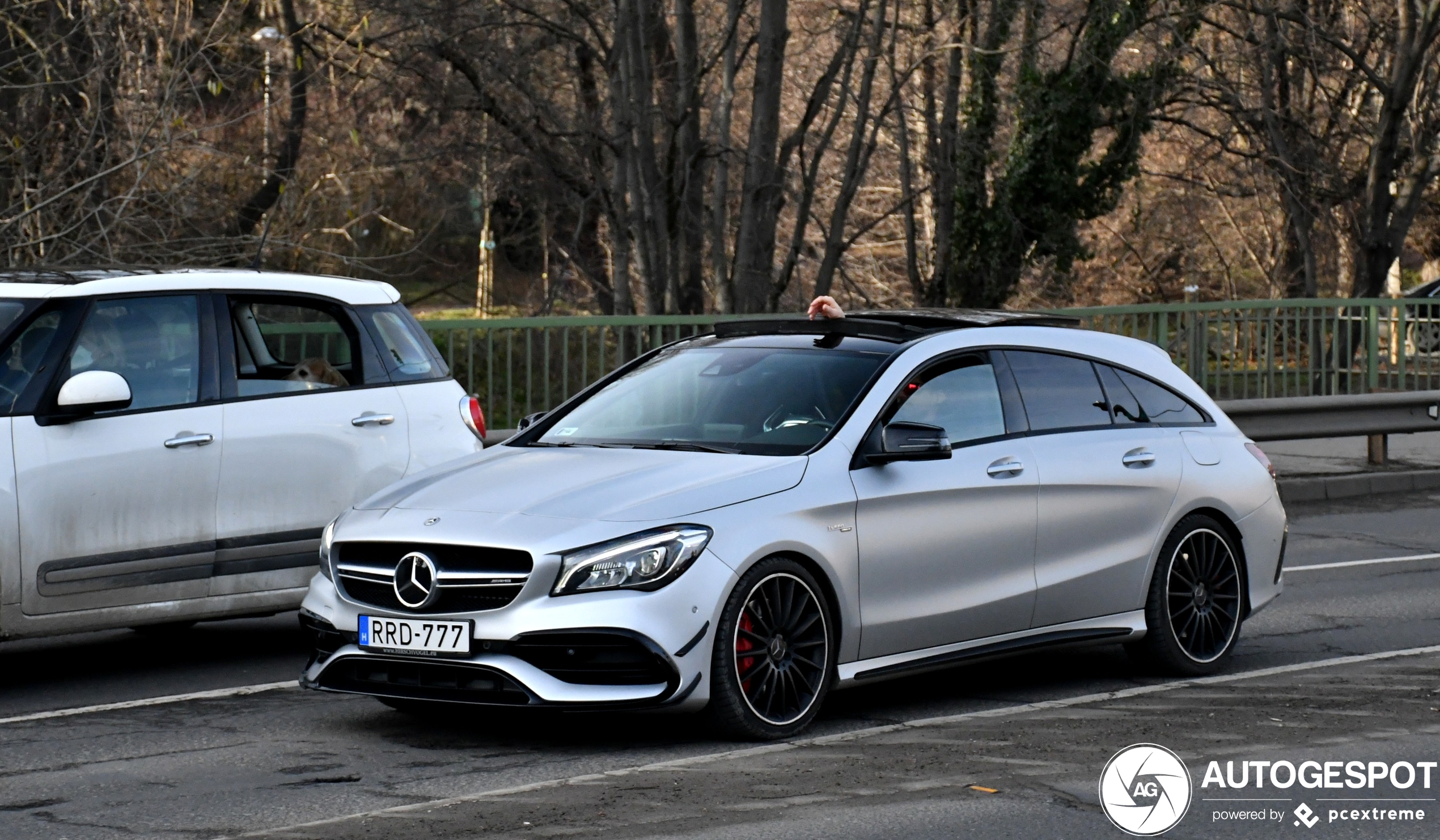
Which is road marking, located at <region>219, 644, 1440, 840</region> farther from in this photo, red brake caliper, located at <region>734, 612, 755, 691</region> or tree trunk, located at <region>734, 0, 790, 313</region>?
tree trunk, located at <region>734, 0, 790, 313</region>

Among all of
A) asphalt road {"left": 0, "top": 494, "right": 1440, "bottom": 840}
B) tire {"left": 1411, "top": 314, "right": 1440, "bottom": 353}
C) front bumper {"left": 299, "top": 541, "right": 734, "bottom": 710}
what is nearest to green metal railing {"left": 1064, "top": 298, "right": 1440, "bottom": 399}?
tire {"left": 1411, "top": 314, "right": 1440, "bottom": 353}

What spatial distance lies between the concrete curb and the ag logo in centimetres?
967

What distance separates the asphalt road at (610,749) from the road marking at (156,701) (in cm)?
8

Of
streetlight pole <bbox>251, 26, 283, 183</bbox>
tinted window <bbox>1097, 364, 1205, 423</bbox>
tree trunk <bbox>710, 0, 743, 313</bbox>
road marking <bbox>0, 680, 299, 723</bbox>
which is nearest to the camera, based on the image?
road marking <bbox>0, 680, 299, 723</bbox>

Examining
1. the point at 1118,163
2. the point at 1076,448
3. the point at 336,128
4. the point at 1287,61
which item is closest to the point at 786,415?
the point at 1076,448

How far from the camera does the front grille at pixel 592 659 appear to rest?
5961 millimetres

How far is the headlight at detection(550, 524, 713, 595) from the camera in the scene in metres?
5.98

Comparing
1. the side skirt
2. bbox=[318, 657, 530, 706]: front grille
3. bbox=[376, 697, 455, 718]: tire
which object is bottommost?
bbox=[376, 697, 455, 718]: tire

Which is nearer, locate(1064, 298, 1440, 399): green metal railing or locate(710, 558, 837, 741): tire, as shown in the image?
locate(710, 558, 837, 741): tire

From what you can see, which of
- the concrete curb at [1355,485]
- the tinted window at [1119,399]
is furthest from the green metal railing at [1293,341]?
the tinted window at [1119,399]

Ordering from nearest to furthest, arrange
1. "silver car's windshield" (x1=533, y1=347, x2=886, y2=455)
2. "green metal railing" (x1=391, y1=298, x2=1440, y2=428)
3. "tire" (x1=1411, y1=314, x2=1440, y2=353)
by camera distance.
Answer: "silver car's windshield" (x1=533, y1=347, x2=886, y2=455), "green metal railing" (x1=391, y1=298, x2=1440, y2=428), "tire" (x1=1411, y1=314, x2=1440, y2=353)

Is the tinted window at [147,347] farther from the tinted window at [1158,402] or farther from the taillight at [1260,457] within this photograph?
the taillight at [1260,457]

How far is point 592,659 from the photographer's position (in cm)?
601

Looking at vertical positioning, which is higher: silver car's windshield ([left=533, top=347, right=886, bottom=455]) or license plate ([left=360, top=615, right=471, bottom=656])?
silver car's windshield ([left=533, top=347, right=886, bottom=455])
